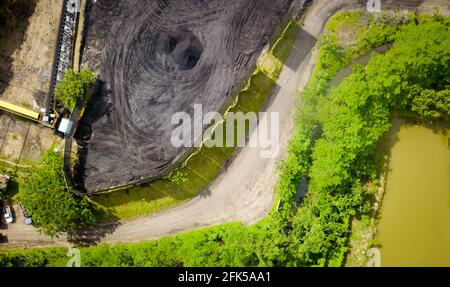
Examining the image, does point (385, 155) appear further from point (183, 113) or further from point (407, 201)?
point (183, 113)

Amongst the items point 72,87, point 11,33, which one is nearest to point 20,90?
point 11,33

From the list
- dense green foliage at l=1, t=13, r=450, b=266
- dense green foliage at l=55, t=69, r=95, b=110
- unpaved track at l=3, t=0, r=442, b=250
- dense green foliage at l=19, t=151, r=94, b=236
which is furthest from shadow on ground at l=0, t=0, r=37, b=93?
dense green foliage at l=1, t=13, r=450, b=266

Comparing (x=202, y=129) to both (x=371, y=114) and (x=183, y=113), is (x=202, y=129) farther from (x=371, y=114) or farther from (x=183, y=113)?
(x=371, y=114)

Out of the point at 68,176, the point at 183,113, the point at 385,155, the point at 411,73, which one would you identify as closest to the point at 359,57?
the point at 411,73

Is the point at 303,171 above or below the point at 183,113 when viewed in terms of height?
below

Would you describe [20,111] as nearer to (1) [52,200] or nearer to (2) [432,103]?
(1) [52,200]

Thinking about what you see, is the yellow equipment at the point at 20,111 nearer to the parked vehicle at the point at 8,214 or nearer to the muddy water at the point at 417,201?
the parked vehicle at the point at 8,214
